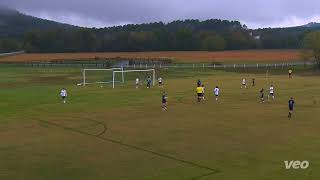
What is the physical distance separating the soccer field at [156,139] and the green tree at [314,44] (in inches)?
2181

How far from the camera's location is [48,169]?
19078 mm

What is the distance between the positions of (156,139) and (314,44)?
80.7 meters

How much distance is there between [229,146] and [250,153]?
170 centimetres

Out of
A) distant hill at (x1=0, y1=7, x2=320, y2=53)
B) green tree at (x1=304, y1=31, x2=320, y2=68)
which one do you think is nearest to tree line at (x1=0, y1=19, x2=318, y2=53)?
distant hill at (x1=0, y1=7, x2=320, y2=53)

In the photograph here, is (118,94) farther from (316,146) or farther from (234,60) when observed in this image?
(234,60)

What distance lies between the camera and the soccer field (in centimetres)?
1881

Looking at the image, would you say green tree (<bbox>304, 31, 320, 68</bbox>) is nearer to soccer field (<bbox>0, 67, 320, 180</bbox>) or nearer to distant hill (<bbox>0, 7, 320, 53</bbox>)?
distant hill (<bbox>0, 7, 320, 53</bbox>)

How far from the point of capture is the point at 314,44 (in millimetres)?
98812

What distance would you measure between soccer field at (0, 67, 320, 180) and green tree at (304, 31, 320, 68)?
5540cm

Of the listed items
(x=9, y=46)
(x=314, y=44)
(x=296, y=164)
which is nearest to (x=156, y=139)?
(x=296, y=164)

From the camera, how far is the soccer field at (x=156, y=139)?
741 inches

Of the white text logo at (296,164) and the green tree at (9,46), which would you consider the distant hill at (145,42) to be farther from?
the white text logo at (296,164)

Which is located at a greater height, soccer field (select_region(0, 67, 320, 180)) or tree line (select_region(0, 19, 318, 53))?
tree line (select_region(0, 19, 318, 53))

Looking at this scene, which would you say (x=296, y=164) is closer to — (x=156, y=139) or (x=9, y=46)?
(x=156, y=139)
